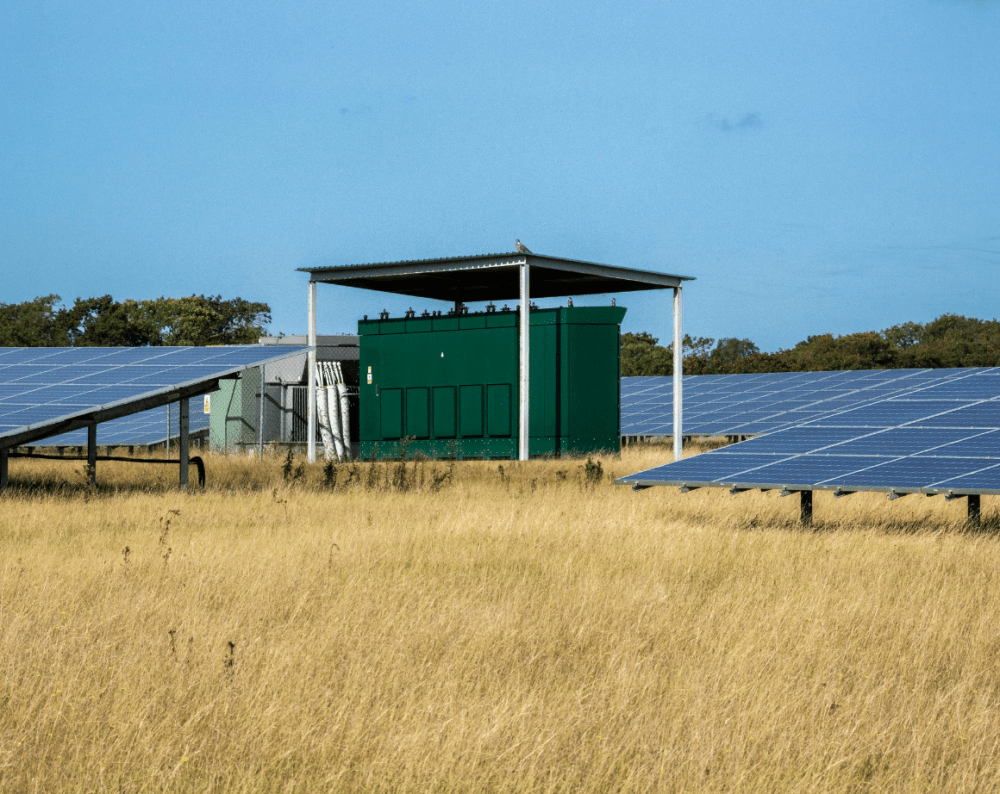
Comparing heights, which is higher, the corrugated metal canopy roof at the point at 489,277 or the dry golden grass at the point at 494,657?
the corrugated metal canopy roof at the point at 489,277

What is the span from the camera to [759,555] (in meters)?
12.4

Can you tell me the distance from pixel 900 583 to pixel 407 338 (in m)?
20.3

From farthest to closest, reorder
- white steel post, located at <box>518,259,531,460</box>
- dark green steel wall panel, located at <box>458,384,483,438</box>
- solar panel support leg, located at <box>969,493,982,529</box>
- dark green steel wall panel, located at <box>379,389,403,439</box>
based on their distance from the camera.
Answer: dark green steel wall panel, located at <box>379,389,403,439</box>, dark green steel wall panel, located at <box>458,384,483,438</box>, white steel post, located at <box>518,259,531,460</box>, solar panel support leg, located at <box>969,493,982,529</box>

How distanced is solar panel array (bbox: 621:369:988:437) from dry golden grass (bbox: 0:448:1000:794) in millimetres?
17972

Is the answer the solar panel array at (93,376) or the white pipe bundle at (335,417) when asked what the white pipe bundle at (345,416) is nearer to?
the white pipe bundle at (335,417)

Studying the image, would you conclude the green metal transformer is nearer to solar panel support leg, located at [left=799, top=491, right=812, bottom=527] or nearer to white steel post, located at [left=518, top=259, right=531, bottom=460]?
white steel post, located at [left=518, top=259, right=531, bottom=460]

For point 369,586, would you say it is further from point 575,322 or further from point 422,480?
point 575,322

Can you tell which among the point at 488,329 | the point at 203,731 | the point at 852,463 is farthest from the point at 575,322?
the point at 203,731

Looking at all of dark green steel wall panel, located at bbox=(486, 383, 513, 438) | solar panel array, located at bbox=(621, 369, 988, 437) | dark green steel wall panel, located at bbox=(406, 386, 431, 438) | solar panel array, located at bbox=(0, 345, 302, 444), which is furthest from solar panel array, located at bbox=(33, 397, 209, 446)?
solar panel array, located at bbox=(621, 369, 988, 437)

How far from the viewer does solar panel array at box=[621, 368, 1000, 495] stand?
12.6m

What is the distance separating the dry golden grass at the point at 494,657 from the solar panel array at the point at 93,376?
10.1 ft

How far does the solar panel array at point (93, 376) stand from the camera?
17.3 metres

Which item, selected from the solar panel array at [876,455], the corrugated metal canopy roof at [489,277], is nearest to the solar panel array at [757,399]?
the corrugated metal canopy roof at [489,277]

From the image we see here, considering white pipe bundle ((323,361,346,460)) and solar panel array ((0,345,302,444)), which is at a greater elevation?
solar panel array ((0,345,302,444))
